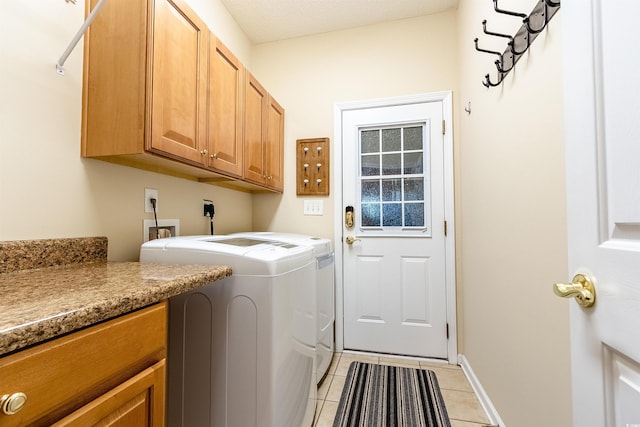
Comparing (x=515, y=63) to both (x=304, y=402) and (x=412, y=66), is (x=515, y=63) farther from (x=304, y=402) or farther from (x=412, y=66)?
(x=304, y=402)

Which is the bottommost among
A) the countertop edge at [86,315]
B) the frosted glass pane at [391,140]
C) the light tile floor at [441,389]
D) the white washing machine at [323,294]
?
the light tile floor at [441,389]

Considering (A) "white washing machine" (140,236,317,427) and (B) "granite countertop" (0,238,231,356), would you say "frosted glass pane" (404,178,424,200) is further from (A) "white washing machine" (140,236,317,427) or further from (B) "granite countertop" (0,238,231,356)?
(B) "granite countertop" (0,238,231,356)

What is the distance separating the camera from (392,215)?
7.41ft

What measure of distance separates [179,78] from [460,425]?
216 cm

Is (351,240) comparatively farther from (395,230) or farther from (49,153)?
(49,153)

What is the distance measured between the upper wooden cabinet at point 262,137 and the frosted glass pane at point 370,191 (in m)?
0.71

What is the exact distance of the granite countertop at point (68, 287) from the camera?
0.46 metres

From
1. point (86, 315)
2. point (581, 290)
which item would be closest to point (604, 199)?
point (581, 290)

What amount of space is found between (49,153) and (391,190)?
78.8 inches

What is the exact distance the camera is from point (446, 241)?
2.14m

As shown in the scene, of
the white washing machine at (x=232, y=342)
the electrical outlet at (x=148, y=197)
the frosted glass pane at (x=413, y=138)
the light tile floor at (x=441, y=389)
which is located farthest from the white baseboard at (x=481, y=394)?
the electrical outlet at (x=148, y=197)

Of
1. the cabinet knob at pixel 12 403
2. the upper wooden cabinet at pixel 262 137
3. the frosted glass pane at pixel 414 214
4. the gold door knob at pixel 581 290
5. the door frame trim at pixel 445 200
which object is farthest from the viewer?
the frosted glass pane at pixel 414 214

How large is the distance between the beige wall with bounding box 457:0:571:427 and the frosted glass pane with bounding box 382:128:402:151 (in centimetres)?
55

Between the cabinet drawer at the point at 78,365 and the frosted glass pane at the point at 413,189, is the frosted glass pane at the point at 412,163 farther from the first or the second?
the cabinet drawer at the point at 78,365
